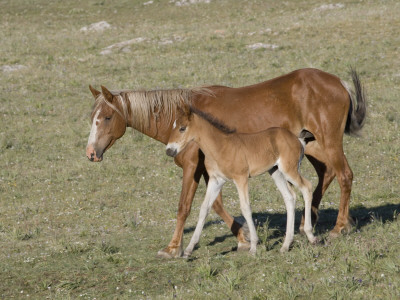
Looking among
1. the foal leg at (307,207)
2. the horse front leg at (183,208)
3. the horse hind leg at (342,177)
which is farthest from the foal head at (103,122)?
the horse hind leg at (342,177)

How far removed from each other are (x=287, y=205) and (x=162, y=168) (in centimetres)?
807

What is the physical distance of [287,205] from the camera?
9.29m

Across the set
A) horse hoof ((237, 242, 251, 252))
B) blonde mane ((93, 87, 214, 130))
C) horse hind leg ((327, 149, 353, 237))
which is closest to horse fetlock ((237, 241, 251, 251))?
horse hoof ((237, 242, 251, 252))

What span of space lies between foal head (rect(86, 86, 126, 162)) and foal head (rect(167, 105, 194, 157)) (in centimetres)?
152

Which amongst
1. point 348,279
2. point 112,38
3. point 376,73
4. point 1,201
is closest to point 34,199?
point 1,201

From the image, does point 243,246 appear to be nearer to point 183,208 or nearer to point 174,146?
point 183,208

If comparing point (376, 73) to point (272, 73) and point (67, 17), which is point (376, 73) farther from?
point (67, 17)

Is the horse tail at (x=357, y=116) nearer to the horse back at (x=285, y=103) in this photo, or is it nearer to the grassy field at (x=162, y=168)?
the horse back at (x=285, y=103)

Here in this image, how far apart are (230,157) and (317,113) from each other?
225 centimetres

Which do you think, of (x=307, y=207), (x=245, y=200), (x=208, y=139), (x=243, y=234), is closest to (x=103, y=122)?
(x=208, y=139)

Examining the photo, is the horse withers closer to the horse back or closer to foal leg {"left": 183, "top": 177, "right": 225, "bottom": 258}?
foal leg {"left": 183, "top": 177, "right": 225, "bottom": 258}

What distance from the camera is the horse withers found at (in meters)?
8.82

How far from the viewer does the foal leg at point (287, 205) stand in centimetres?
905

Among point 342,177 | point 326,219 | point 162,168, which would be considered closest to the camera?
point 342,177
